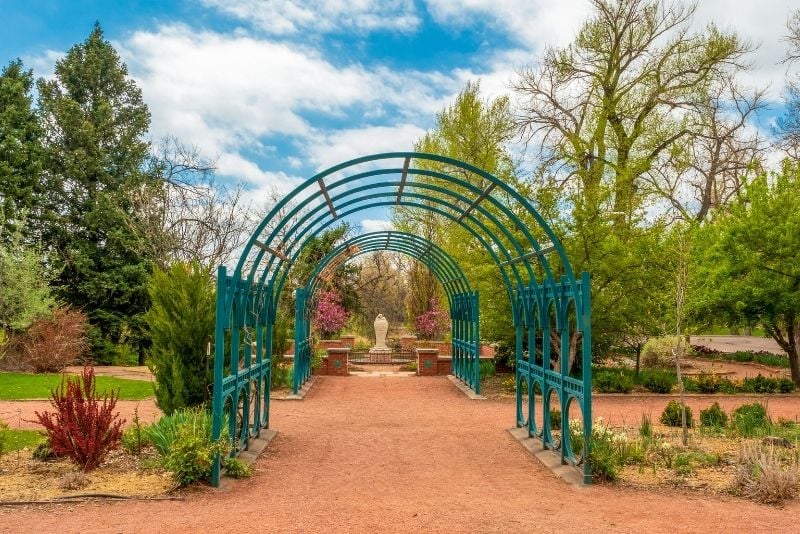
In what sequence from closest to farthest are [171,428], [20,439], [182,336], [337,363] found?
[171,428] → [182,336] → [20,439] → [337,363]

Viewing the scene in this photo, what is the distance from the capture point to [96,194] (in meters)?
27.4

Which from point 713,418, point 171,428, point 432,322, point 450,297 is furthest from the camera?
point 432,322

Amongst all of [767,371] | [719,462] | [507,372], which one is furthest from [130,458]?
[767,371]

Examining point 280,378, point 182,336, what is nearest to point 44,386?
point 280,378

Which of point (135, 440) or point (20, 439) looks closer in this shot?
point (135, 440)

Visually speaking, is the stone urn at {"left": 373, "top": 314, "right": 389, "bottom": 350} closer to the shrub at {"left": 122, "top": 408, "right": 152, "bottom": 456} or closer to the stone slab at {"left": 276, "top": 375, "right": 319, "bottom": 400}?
the stone slab at {"left": 276, "top": 375, "right": 319, "bottom": 400}

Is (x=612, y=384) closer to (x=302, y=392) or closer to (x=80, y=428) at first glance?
(x=302, y=392)

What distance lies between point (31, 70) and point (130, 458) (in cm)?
2633

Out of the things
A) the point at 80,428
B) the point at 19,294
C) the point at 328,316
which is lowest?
the point at 80,428

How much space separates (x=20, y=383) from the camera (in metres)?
16.2

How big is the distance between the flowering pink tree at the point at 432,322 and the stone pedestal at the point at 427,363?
8340 millimetres

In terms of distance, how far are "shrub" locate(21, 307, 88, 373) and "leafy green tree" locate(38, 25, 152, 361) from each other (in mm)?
5452

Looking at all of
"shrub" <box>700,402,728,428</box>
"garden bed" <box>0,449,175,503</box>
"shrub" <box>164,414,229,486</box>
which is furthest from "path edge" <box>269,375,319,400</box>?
"shrub" <box>700,402,728,428</box>

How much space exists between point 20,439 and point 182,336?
2623 mm
